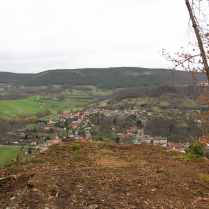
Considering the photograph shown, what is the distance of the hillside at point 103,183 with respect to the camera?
3623 mm

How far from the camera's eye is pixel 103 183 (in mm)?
4543

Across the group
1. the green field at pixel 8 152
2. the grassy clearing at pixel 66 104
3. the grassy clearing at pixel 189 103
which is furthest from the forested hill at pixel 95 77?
the green field at pixel 8 152

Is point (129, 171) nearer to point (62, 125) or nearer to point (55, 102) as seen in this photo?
point (62, 125)

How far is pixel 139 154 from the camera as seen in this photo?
8031 mm

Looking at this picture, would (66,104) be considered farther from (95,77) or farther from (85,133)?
(95,77)

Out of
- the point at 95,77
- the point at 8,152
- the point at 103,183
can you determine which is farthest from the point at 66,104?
the point at 103,183

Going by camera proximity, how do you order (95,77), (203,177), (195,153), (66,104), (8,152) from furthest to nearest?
(95,77) → (66,104) → (8,152) → (195,153) → (203,177)

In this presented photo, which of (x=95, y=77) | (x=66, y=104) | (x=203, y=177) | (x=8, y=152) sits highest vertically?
(x=95, y=77)

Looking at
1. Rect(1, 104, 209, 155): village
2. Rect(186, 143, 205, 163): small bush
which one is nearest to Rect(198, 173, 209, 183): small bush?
Rect(186, 143, 205, 163): small bush

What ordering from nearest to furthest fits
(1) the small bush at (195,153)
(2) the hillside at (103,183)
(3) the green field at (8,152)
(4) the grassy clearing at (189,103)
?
(2) the hillside at (103,183)
(1) the small bush at (195,153)
(3) the green field at (8,152)
(4) the grassy clearing at (189,103)

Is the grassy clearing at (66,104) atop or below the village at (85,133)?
atop

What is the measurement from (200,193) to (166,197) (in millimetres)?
1003

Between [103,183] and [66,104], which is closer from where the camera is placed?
[103,183]

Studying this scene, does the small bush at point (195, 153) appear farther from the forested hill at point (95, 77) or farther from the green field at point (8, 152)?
the forested hill at point (95, 77)
